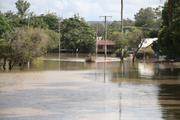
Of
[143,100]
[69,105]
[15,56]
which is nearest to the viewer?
[69,105]

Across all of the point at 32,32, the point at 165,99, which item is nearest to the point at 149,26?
the point at 32,32

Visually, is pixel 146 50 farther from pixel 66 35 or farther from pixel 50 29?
pixel 50 29

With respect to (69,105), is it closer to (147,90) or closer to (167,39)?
(147,90)

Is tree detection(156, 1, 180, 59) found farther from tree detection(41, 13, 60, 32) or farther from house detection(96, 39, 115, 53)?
tree detection(41, 13, 60, 32)

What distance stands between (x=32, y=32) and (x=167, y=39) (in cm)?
1697

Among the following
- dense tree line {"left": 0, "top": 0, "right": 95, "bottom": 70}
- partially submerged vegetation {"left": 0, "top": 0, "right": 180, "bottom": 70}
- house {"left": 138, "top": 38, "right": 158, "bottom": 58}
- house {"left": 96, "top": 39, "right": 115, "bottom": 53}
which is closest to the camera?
partially submerged vegetation {"left": 0, "top": 0, "right": 180, "bottom": 70}

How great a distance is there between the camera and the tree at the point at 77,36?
4328 inches

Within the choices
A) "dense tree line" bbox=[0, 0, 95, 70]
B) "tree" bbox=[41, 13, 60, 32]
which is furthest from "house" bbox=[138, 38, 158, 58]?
"tree" bbox=[41, 13, 60, 32]

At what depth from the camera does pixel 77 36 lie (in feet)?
362

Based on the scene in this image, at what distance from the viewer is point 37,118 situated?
1842 centimetres

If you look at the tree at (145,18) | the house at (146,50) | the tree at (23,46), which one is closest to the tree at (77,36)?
the tree at (145,18)

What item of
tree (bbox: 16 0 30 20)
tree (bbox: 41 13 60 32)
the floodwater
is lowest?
the floodwater

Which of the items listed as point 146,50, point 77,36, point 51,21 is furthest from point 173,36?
point 51,21

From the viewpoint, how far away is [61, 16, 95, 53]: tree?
110 m
